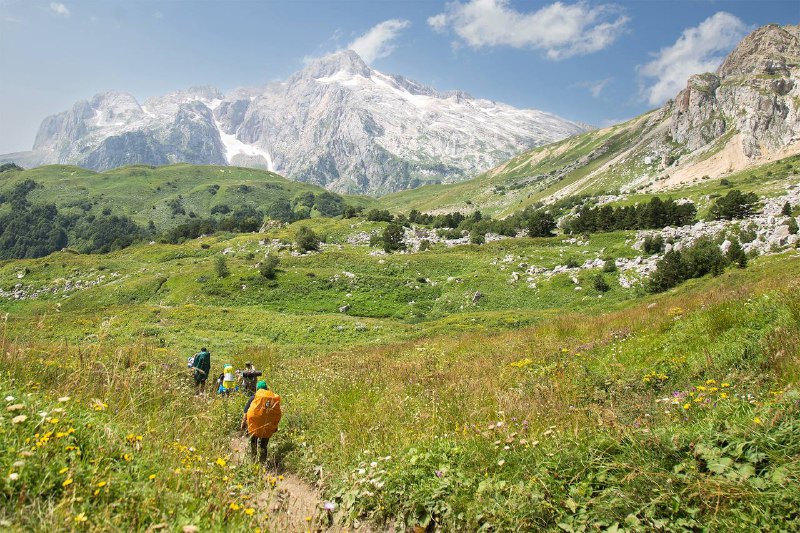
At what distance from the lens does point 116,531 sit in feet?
10.8

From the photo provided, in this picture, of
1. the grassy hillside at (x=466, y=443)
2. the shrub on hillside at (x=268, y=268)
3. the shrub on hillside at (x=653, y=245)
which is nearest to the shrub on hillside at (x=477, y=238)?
the shrub on hillside at (x=653, y=245)

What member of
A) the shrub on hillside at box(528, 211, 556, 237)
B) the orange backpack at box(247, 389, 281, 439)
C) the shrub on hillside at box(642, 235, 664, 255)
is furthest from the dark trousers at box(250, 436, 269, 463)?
the shrub on hillside at box(528, 211, 556, 237)

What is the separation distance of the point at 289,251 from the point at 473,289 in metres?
33.2

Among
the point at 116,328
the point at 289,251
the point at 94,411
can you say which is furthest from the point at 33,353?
the point at 289,251

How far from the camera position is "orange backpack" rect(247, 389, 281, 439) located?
805cm

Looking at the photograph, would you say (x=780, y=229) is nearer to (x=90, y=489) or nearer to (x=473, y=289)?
(x=473, y=289)

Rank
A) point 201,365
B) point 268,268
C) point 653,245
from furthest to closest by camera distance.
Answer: point 268,268, point 653,245, point 201,365

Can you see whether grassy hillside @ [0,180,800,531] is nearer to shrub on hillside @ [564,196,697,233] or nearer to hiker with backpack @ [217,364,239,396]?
hiker with backpack @ [217,364,239,396]

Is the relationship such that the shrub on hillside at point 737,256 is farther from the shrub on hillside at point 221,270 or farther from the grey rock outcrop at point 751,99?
the grey rock outcrop at point 751,99

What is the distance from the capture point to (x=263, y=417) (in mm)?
8078

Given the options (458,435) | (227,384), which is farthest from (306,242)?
(458,435)

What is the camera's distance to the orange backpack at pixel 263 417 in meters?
8.05

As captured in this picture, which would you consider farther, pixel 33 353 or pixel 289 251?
pixel 289 251

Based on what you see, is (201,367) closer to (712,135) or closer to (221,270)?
(221,270)
